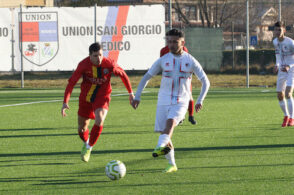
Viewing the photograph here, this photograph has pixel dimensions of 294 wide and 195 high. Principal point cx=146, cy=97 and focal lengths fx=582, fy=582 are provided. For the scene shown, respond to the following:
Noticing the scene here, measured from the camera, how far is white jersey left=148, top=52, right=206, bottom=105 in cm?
718

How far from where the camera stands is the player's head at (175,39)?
22.8 feet

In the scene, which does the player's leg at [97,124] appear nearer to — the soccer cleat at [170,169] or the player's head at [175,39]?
the soccer cleat at [170,169]

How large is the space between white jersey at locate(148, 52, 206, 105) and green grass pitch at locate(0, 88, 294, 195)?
93 cm

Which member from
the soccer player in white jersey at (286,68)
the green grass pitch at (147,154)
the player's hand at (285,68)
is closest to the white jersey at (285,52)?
the soccer player in white jersey at (286,68)

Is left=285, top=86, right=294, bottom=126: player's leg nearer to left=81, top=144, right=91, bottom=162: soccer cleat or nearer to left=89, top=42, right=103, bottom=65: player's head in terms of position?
left=89, top=42, right=103, bottom=65: player's head

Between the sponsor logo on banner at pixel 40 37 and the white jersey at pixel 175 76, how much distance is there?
54.7 ft

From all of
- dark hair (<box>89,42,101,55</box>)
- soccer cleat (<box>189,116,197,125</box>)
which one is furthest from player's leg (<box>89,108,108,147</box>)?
soccer cleat (<box>189,116,197,125</box>)

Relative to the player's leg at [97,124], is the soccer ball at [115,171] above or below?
below

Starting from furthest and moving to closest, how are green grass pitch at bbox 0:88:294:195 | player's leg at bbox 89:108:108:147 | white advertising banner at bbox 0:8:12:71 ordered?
1. white advertising banner at bbox 0:8:12:71
2. player's leg at bbox 89:108:108:147
3. green grass pitch at bbox 0:88:294:195

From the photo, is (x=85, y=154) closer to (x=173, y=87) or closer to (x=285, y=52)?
(x=173, y=87)

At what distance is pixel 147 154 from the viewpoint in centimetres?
860

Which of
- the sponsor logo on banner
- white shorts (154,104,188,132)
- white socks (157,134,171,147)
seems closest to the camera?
white socks (157,134,171,147)

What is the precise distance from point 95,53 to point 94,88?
63 cm

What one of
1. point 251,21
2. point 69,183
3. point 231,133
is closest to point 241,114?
point 231,133
